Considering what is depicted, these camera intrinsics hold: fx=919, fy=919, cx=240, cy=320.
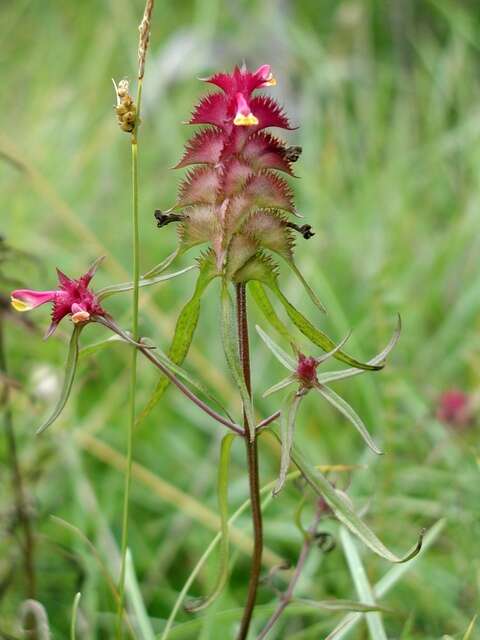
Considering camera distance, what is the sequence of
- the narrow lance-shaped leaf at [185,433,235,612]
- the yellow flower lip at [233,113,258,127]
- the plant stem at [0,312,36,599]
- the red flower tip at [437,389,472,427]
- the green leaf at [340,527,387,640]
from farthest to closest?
the red flower tip at [437,389,472,427]
the plant stem at [0,312,36,599]
the green leaf at [340,527,387,640]
the narrow lance-shaped leaf at [185,433,235,612]
the yellow flower lip at [233,113,258,127]

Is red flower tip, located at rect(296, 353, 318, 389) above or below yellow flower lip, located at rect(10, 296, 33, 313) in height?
below

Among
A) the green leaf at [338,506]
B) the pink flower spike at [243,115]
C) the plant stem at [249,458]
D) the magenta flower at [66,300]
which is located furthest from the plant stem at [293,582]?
the pink flower spike at [243,115]

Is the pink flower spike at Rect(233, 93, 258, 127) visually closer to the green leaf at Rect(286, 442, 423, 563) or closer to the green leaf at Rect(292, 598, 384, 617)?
the green leaf at Rect(286, 442, 423, 563)

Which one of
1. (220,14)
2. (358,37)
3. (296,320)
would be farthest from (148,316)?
(220,14)

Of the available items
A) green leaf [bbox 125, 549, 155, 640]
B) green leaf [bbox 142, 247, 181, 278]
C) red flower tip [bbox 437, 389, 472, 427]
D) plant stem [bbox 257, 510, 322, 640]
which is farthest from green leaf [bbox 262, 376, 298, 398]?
red flower tip [bbox 437, 389, 472, 427]

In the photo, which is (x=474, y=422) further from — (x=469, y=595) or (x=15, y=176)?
(x=15, y=176)

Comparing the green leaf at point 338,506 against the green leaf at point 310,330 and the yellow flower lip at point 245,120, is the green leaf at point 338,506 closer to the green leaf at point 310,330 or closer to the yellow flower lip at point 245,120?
the green leaf at point 310,330
